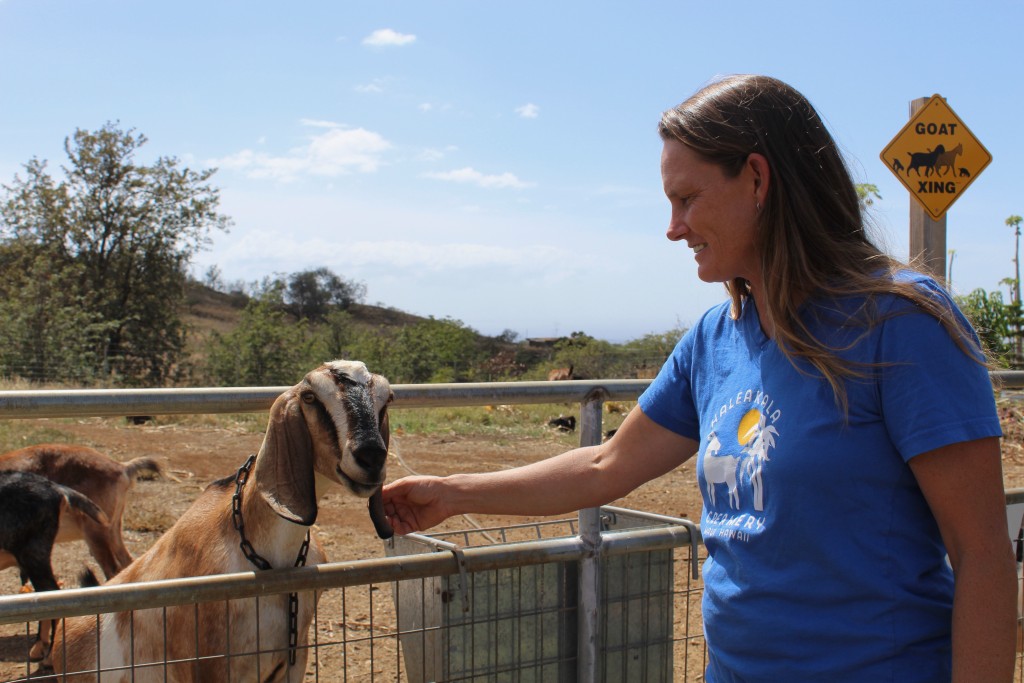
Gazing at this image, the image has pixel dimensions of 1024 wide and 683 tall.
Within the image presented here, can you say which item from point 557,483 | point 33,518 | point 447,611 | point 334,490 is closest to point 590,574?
point 447,611

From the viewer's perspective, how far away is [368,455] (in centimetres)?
214

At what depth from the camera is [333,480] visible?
7.55ft

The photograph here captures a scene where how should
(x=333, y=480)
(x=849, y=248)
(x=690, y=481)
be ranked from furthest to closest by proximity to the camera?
(x=690, y=481) → (x=333, y=480) → (x=849, y=248)

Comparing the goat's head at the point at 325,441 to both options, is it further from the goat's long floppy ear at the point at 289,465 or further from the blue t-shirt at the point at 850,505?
the blue t-shirt at the point at 850,505

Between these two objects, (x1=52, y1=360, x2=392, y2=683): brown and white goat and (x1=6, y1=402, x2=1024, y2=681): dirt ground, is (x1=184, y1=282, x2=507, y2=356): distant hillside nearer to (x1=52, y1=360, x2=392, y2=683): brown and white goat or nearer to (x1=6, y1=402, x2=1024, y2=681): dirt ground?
(x1=6, y1=402, x2=1024, y2=681): dirt ground

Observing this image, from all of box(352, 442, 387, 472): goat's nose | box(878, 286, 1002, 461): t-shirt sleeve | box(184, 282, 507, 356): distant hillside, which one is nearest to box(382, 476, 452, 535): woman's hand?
box(352, 442, 387, 472): goat's nose

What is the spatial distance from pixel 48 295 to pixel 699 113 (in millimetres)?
24075

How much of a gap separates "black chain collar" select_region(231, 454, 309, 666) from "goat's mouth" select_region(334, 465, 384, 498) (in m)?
0.33

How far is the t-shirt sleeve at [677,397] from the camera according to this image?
2.04 m

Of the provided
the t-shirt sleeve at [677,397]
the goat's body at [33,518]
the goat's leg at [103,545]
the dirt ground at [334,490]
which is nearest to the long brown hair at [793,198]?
the t-shirt sleeve at [677,397]

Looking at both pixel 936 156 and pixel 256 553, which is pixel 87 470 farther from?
pixel 936 156

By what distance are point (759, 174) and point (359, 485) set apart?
45.5 inches

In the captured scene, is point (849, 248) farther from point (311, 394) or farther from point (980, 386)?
point (311, 394)

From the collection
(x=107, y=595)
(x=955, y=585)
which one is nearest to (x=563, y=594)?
(x=107, y=595)
